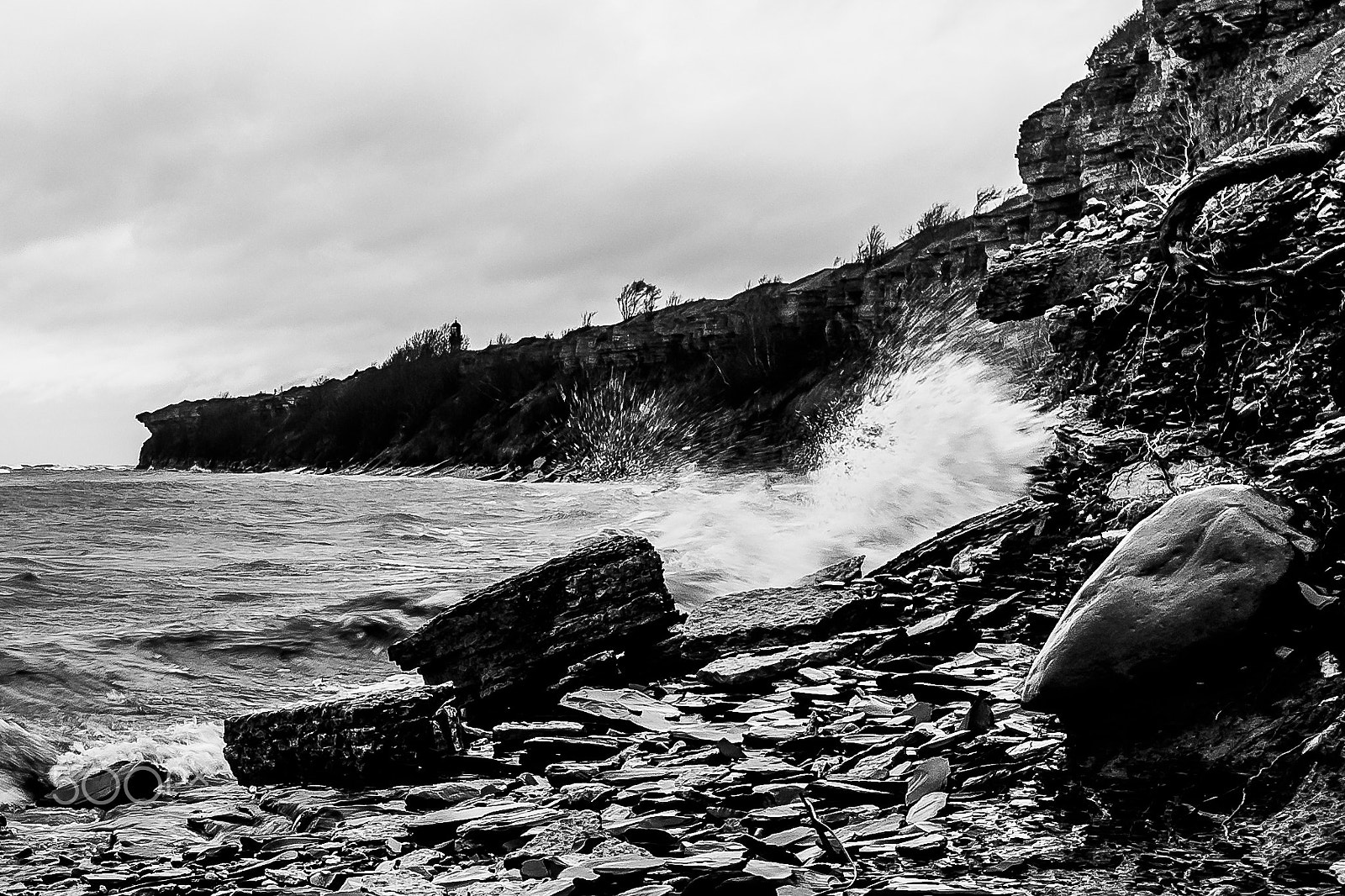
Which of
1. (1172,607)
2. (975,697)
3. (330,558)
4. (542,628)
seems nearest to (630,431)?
(330,558)

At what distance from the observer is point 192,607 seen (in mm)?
10078

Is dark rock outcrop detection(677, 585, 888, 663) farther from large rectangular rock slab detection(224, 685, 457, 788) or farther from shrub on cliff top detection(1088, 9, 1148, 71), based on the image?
shrub on cliff top detection(1088, 9, 1148, 71)

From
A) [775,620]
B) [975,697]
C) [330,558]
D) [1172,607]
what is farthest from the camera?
[330,558]

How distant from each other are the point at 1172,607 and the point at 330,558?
38.1 feet

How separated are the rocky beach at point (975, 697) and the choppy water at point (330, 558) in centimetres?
117

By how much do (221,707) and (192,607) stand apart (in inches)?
145

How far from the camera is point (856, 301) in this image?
36.9 metres

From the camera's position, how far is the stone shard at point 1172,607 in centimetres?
354

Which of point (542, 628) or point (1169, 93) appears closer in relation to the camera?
point (542, 628)

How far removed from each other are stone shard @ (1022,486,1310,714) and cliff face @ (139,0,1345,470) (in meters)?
4.40

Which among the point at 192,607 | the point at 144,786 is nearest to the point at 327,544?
the point at 192,607

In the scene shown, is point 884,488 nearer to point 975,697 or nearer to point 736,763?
point 975,697

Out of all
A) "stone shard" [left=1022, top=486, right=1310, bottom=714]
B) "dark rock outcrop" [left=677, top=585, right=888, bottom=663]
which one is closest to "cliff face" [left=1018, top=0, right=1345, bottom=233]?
"dark rock outcrop" [left=677, top=585, right=888, bottom=663]

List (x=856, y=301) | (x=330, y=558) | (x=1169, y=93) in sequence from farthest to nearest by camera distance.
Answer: (x=856, y=301)
(x=1169, y=93)
(x=330, y=558)
